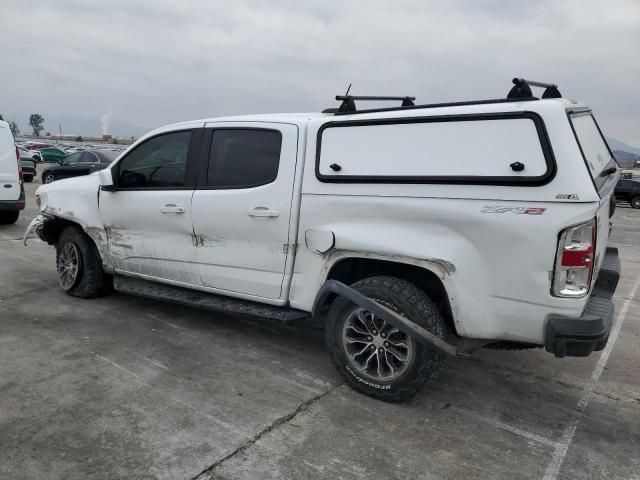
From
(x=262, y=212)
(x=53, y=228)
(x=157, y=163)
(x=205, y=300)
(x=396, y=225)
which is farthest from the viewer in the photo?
(x=53, y=228)

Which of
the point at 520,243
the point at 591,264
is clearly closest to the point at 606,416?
the point at 591,264

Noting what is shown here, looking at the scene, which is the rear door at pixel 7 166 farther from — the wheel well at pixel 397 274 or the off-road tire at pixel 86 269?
the wheel well at pixel 397 274

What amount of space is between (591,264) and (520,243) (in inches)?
15.7

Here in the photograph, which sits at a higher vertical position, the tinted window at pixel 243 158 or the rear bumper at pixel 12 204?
the tinted window at pixel 243 158

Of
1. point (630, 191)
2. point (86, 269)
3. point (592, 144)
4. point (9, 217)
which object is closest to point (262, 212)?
point (592, 144)

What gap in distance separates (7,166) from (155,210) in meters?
6.53

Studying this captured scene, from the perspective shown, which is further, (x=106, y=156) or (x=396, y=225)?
(x=106, y=156)

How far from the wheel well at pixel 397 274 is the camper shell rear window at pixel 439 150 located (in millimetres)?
577

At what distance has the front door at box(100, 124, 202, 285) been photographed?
14.5ft

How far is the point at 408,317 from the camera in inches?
128

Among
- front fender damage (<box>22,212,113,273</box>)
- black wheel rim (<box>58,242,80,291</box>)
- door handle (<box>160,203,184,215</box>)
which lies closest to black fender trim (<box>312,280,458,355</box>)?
door handle (<box>160,203,184,215</box>)

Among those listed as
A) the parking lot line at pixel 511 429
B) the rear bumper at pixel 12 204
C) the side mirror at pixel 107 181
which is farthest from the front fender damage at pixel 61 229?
the rear bumper at pixel 12 204

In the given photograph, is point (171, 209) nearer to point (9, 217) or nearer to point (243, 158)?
point (243, 158)

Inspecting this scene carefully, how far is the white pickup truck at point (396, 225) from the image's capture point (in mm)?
2891
